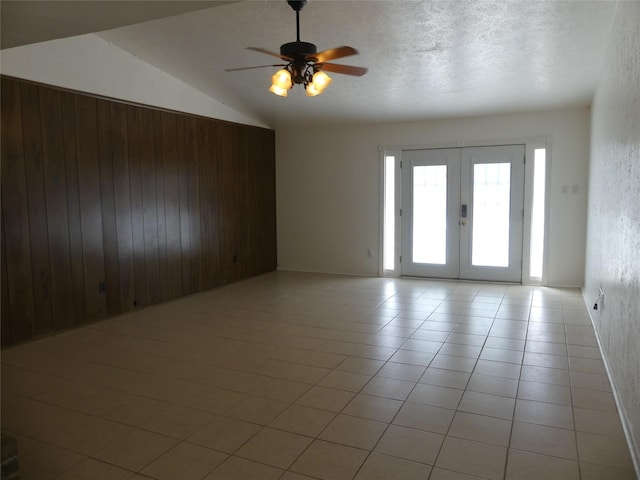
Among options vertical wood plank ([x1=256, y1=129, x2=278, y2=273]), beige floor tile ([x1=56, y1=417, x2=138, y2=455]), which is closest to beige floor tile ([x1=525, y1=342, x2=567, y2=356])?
beige floor tile ([x1=56, y1=417, x2=138, y2=455])

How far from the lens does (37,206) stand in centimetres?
418

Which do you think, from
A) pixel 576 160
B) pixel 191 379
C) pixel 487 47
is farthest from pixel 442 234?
pixel 191 379

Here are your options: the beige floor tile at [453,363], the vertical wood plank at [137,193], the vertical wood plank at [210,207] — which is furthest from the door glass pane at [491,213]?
the vertical wood plank at [137,193]

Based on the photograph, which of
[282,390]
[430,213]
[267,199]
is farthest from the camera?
[267,199]

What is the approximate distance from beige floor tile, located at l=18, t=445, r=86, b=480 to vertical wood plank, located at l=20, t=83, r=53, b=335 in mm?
2208

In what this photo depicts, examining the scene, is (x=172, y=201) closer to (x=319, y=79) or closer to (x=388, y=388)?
(x=319, y=79)

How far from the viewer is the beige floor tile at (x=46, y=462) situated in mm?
2207

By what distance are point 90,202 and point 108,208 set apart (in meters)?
0.22

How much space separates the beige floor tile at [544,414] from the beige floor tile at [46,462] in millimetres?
2394

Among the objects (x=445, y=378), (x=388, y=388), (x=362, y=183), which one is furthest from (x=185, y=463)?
(x=362, y=183)

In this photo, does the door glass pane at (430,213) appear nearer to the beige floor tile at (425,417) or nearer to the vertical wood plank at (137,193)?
the vertical wood plank at (137,193)

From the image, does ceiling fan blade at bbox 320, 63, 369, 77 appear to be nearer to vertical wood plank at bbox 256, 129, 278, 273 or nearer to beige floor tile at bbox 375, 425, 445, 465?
beige floor tile at bbox 375, 425, 445, 465

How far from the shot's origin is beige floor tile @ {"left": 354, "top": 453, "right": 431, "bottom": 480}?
84.2 inches

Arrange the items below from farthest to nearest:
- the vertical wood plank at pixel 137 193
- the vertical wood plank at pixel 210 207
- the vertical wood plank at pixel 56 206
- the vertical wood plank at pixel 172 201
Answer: the vertical wood plank at pixel 210 207 → the vertical wood plank at pixel 172 201 → the vertical wood plank at pixel 137 193 → the vertical wood plank at pixel 56 206
